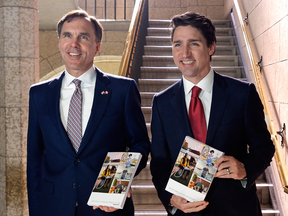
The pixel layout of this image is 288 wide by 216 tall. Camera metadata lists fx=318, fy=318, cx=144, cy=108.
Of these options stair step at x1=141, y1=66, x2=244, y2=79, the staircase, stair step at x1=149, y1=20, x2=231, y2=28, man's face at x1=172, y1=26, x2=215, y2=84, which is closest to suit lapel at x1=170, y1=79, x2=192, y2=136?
man's face at x1=172, y1=26, x2=215, y2=84

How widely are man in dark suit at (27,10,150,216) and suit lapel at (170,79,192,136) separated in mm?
290

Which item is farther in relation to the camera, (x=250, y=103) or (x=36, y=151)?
(x=36, y=151)

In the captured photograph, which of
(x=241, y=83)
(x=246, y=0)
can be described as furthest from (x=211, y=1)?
(x=241, y=83)

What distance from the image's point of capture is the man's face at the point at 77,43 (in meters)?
1.96

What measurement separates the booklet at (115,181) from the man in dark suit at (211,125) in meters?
0.23

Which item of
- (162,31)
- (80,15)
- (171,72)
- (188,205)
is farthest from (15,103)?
(162,31)

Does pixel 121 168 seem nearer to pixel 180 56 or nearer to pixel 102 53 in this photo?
pixel 180 56

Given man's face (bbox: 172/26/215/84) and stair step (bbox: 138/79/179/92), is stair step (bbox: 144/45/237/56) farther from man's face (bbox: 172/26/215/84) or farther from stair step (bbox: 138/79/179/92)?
man's face (bbox: 172/26/215/84)

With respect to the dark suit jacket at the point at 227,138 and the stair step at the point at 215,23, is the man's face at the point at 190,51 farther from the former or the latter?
the stair step at the point at 215,23

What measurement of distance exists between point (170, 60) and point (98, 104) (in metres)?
4.88

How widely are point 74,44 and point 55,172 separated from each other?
799mm

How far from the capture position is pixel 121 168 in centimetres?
166

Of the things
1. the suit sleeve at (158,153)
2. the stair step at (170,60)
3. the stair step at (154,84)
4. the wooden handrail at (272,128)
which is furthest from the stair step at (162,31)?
the suit sleeve at (158,153)

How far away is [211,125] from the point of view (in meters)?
1.75
